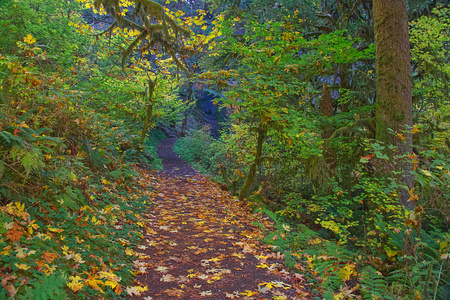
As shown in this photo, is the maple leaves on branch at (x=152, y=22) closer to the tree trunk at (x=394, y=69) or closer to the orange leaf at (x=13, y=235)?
the tree trunk at (x=394, y=69)

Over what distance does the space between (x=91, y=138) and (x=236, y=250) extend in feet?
14.5

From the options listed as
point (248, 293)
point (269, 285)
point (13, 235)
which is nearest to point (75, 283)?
point (13, 235)

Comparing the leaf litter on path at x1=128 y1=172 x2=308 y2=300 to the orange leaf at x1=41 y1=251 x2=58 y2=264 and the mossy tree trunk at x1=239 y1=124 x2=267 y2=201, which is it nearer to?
the orange leaf at x1=41 y1=251 x2=58 y2=264

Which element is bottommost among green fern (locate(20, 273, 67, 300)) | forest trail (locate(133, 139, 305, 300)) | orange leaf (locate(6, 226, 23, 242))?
forest trail (locate(133, 139, 305, 300))

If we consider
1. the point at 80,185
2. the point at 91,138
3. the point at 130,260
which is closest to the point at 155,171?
the point at 91,138

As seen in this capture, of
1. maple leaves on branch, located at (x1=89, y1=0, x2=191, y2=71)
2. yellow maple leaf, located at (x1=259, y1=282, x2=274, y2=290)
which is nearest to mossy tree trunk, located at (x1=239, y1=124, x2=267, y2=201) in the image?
maple leaves on branch, located at (x1=89, y1=0, x2=191, y2=71)

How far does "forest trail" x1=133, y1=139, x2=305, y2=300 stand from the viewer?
3.21 m

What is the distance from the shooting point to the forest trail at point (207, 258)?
10.5 ft

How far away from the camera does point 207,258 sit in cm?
415

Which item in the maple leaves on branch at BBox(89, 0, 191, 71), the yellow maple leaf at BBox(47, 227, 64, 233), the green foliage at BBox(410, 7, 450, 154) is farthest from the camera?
the green foliage at BBox(410, 7, 450, 154)

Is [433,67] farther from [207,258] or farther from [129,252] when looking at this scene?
[129,252]

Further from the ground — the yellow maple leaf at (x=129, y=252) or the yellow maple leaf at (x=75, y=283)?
the yellow maple leaf at (x=75, y=283)

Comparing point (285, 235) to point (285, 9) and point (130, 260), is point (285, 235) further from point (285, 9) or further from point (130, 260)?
point (285, 9)

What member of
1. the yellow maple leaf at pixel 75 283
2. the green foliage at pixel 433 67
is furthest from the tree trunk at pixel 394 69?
the yellow maple leaf at pixel 75 283
